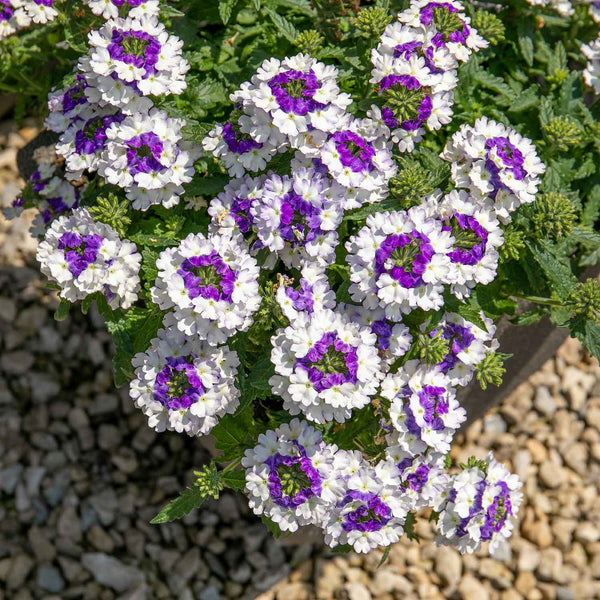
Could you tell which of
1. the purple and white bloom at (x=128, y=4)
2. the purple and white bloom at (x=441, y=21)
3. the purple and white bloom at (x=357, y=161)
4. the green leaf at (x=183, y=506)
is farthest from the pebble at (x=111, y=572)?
the purple and white bloom at (x=441, y=21)

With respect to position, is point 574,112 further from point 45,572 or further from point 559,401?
point 45,572

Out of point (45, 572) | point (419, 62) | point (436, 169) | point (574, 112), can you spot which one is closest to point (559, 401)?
point (574, 112)

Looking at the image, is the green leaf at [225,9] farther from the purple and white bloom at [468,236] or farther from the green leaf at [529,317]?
the green leaf at [529,317]

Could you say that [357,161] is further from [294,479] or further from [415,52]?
[294,479]

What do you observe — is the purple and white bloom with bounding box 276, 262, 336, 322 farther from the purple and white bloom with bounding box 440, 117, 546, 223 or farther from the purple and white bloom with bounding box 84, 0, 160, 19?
the purple and white bloom with bounding box 84, 0, 160, 19

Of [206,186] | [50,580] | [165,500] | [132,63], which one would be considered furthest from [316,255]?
[50,580]
